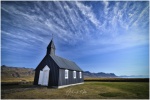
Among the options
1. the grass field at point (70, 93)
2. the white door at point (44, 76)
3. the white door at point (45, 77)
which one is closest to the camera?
the grass field at point (70, 93)

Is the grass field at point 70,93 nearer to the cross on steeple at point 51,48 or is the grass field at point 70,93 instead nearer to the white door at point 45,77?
the white door at point 45,77

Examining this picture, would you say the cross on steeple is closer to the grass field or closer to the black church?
the black church

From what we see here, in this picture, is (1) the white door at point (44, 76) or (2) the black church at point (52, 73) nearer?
(2) the black church at point (52, 73)

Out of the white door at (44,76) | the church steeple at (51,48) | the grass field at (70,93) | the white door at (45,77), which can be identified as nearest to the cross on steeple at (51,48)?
the church steeple at (51,48)

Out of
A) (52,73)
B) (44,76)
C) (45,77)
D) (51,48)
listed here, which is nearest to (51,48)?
(51,48)

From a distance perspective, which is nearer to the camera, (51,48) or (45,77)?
(45,77)

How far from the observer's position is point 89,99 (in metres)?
11.0

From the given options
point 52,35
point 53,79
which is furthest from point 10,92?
point 52,35

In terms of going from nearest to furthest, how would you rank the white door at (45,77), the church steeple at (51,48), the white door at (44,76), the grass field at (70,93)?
the grass field at (70,93), the white door at (45,77), the white door at (44,76), the church steeple at (51,48)

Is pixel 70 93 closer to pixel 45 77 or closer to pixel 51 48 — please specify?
pixel 45 77

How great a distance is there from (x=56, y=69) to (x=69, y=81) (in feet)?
15.8

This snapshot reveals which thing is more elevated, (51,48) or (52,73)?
(51,48)

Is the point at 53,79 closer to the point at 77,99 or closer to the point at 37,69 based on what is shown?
the point at 37,69

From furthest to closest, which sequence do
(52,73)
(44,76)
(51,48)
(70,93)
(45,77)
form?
(51,48), (44,76), (45,77), (52,73), (70,93)
